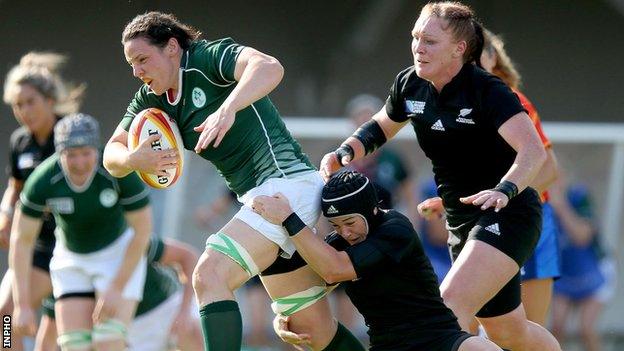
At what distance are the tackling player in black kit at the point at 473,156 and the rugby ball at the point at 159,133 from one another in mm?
704

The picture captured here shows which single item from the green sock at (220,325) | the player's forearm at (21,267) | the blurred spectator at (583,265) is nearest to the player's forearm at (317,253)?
the green sock at (220,325)

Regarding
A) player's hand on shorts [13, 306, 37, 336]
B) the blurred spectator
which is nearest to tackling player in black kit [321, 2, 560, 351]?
player's hand on shorts [13, 306, 37, 336]

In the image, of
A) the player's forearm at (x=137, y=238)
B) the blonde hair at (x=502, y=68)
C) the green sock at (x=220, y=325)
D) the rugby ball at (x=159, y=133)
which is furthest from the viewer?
the player's forearm at (x=137, y=238)

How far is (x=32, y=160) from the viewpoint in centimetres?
778

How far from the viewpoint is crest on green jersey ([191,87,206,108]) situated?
5098mm

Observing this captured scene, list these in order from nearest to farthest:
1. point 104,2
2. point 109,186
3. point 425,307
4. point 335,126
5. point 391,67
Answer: point 425,307 < point 109,186 < point 335,126 < point 104,2 < point 391,67

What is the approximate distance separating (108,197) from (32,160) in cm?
82

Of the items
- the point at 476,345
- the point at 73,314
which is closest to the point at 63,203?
the point at 73,314

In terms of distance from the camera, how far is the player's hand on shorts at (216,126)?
15.2 feet

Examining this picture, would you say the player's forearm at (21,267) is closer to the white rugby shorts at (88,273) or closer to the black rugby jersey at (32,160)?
the white rugby shorts at (88,273)

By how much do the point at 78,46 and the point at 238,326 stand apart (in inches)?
319

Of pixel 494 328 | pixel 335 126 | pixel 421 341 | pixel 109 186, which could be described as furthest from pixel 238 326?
pixel 335 126

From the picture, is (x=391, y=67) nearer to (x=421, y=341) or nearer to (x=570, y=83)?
(x=570, y=83)

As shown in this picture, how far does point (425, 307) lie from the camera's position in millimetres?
4992
